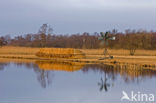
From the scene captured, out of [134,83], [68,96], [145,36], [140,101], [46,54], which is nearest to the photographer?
[140,101]

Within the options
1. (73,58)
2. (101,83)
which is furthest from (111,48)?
(101,83)

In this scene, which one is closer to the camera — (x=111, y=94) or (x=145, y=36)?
(x=111, y=94)

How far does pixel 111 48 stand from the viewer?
2084 inches

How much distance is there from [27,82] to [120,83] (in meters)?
6.35

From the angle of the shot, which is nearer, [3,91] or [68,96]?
[68,96]

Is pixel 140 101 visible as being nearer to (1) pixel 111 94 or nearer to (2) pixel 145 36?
(1) pixel 111 94

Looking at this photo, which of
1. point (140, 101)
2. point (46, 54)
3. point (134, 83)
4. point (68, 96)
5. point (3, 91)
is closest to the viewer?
point (140, 101)

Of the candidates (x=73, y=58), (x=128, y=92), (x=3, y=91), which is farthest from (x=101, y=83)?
(x=73, y=58)

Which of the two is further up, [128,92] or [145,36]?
[145,36]

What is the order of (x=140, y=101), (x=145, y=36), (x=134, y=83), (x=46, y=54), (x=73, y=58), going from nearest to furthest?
(x=140, y=101) → (x=134, y=83) → (x=73, y=58) → (x=46, y=54) → (x=145, y=36)

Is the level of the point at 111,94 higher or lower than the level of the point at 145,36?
lower

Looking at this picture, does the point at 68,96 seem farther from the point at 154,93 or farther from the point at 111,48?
the point at 111,48

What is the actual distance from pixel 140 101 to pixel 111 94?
2.08 metres

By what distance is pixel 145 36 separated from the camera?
5041 centimetres
